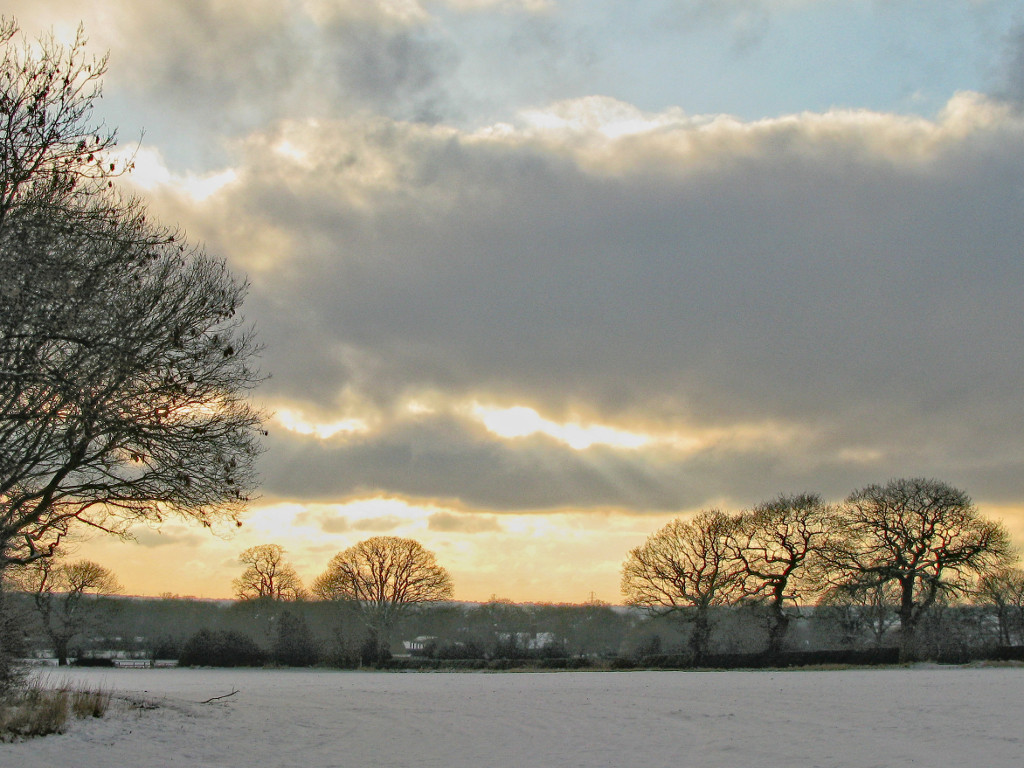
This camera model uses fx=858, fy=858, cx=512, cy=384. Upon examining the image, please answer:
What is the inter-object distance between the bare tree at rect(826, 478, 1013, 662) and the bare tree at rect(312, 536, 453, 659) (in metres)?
41.7

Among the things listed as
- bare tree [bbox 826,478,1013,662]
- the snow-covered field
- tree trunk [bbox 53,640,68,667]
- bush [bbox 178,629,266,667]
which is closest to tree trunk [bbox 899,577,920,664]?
bare tree [bbox 826,478,1013,662]

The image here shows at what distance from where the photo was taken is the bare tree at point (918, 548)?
5559 cm

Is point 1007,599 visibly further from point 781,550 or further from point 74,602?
point 74,602

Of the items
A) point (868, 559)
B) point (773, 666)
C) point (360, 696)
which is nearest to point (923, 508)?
point (868, 559)

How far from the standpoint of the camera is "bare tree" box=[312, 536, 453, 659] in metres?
85.3

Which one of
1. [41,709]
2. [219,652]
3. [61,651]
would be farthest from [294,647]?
[41,709]

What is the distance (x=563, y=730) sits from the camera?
2194 centimetres

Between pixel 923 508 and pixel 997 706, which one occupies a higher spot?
pixel 923 508

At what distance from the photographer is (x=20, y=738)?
16.7m

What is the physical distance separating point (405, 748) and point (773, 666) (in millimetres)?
41864

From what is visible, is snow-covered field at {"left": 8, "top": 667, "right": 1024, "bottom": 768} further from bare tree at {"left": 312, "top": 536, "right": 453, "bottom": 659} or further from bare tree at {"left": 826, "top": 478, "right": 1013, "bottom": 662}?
bare tree at {"left": 312, "top": 536, "right": 453, "bottom": 659}

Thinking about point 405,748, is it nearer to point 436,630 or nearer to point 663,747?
point 663,747

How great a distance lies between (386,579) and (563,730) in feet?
218

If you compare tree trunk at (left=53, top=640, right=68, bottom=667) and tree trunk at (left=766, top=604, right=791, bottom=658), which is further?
tree trunk at (left=53, top=640, right=68, bottom=667)
